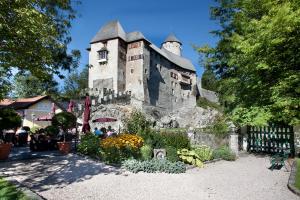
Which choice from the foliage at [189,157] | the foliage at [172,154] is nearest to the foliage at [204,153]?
the foliage at [189,157]

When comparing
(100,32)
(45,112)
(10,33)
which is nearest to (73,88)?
(100,32)

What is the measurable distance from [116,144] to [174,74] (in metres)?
61.0

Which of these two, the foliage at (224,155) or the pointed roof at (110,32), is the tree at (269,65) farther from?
the pointed roof at (110,32)

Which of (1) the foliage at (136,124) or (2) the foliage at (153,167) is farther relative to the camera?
(1) the foliage at (136,124)

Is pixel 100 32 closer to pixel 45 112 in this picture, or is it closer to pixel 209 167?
pixel 45 112

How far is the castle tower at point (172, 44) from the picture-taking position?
298 ft

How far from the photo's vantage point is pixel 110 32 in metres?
59.4

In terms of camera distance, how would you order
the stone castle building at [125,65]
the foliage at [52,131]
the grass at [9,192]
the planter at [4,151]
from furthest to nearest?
1. the stone castle building at [125,65]
2. the foliage at [52,131]
3. the planter at [4,151]
4. the grass at [9,192]

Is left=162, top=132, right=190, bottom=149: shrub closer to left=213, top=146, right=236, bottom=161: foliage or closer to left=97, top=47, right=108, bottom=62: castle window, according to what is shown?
left=213, top=146, right=236, bottom=161: foliage

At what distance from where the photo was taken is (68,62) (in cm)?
1559

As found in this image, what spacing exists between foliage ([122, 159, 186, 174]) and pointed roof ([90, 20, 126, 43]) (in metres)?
47.4

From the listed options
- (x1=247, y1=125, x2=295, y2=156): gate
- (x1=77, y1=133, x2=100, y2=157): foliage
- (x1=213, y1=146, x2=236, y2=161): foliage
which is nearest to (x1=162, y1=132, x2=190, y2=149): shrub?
(x1=213, y1=146, x2=236, y2=161): foliage

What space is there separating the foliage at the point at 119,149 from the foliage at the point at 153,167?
1117 millimetres

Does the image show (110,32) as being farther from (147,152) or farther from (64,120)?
(147,152)
